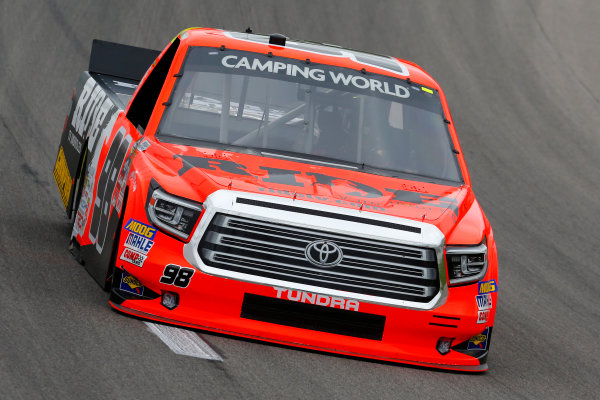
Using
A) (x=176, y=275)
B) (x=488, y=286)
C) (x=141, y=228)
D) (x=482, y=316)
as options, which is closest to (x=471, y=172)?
(x=488, y=286)

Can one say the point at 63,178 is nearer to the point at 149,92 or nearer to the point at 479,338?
the point at 149,92

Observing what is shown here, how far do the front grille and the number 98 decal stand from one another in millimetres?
115

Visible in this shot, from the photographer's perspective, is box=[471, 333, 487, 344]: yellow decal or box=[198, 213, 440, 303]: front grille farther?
box=[471, 333, 487, 344]: yellow decal

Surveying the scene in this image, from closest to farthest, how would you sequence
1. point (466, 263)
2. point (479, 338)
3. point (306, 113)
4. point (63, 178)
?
point (466, 263), point (479, 338), point (306, 113), point (63, 178)

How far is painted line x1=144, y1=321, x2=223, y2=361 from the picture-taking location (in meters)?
5.95

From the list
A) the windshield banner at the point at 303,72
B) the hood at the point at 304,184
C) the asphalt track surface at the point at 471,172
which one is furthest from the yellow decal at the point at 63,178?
the hood at the point at 304,184

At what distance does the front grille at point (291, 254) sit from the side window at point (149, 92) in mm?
1489

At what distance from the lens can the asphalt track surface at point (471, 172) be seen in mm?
5758

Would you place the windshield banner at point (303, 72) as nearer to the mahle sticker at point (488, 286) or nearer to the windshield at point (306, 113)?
the windshield at point (306, 113)

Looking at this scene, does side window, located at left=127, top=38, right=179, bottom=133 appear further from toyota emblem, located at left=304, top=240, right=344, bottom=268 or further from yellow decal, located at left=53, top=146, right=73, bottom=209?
toyota emblem, located at left=304, top=240, right=344, bottom=268

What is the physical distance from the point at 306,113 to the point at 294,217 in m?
1.36

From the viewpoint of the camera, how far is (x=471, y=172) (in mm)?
14156

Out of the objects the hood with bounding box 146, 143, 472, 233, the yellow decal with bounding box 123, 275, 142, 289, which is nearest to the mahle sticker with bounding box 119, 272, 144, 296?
the yellow decal with bounding box 123, 275, 142, 289

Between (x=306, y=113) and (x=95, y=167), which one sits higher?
(x=306, y=113)
